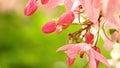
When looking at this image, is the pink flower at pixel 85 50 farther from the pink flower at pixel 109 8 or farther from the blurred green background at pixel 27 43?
the blurred green background at pixel 27 43

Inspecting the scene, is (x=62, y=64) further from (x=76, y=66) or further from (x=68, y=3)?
(x=68, y=3)

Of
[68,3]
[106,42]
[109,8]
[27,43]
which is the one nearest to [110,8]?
[109,8]

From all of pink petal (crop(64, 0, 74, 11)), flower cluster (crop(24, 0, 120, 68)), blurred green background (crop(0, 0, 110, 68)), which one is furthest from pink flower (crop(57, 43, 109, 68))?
blurred green background (crop(0, 0, 110, 68))

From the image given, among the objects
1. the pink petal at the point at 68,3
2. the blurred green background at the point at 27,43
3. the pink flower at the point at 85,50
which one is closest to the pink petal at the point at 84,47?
the pink flower at the point at 85,50

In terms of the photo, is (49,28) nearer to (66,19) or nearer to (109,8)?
(66,19)

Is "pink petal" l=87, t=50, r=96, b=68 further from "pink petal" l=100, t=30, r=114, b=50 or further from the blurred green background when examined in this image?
the blurred green background

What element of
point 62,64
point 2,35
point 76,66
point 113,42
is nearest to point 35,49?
point 2,35
